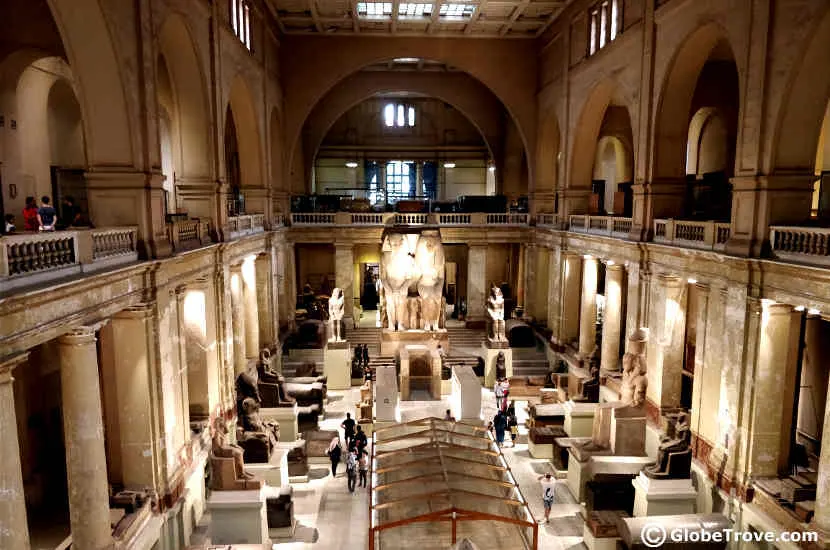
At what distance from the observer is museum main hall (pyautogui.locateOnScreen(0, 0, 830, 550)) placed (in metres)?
9.32

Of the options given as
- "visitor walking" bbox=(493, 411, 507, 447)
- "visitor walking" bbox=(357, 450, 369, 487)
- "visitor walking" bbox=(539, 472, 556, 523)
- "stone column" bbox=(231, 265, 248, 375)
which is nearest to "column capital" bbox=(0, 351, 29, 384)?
"visitor walking" bbox=(357, 450, 369, 487)

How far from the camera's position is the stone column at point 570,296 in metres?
22.9

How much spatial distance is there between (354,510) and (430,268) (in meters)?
8.28

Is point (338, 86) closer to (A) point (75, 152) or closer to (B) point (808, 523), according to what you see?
(A) point (75, 152)

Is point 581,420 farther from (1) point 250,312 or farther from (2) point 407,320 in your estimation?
(1) point 250,312

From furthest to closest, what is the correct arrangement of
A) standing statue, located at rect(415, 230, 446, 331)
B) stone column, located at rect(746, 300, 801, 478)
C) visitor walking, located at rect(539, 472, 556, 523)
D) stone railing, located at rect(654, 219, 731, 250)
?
standing statue, located at rect(415, 230, 446, 331) → stone railing, located at rect(654, 219, 731, 250) → visitor walking, located at rect(539, 472, 556, 523) → stone column, located at rect(746, 300, 801, 478)

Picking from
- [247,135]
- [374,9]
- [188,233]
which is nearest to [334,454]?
[188,233]

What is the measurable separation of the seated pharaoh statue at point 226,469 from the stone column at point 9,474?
443 centimetres

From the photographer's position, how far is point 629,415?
13469mm

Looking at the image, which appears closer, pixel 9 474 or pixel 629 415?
pixel 9 474

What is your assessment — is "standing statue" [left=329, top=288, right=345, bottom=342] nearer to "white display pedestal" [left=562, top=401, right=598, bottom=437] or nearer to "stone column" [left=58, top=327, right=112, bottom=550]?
"white display pedestal" [left=562, top=401, right=598, bottom=437]

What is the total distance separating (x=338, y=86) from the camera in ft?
105

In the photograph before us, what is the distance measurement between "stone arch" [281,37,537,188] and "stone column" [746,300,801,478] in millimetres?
17163

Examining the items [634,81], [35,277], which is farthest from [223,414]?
[634,81]
